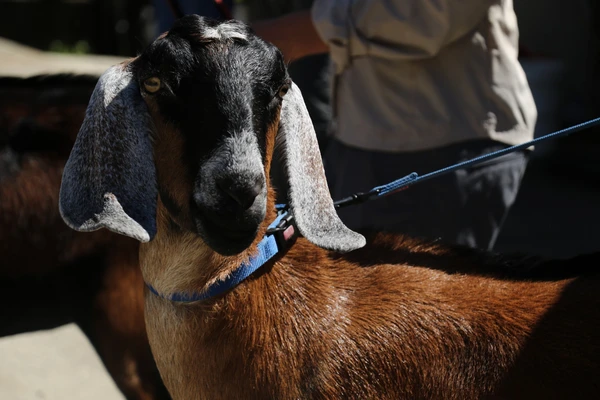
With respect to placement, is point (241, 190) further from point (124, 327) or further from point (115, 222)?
point (124, 327)

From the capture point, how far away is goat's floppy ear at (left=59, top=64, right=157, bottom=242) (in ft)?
6.08

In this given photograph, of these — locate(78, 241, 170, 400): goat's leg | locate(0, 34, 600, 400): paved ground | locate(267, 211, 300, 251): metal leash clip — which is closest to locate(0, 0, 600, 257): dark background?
locate(0, 34, 600, 400): paved ground

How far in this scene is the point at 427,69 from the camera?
2717mm

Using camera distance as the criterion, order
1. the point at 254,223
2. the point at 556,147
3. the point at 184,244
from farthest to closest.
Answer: the point at 556,147, the point at 184,244, the point at 254,223

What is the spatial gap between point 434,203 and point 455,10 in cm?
74

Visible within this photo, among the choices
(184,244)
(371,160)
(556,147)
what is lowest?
(556,147)

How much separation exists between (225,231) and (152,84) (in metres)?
0.41

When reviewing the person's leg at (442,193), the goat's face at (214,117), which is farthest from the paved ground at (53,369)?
the goat's face at (214,117)

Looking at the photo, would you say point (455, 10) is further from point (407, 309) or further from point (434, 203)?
point (407, 309)

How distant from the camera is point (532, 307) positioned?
209 centimetres

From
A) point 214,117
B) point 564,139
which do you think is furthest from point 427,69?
point 564,139

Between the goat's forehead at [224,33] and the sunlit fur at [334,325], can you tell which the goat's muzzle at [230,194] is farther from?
the goat's forehead at [224,33]

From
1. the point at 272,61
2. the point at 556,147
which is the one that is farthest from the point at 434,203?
the point at 556,147

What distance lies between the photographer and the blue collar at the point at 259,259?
80.8 inches
